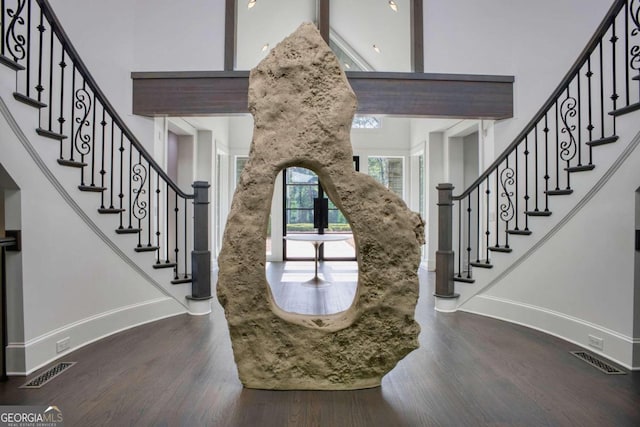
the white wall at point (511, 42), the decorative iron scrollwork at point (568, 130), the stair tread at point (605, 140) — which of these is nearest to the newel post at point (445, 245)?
the decorative iron scrollwork at point (568, 130)

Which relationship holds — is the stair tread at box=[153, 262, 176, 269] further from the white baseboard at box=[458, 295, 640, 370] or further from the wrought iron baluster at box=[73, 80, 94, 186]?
the white baseboard at box=[458, 295, 640, 370]

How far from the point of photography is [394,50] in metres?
6.54

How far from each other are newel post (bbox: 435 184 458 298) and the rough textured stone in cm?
199

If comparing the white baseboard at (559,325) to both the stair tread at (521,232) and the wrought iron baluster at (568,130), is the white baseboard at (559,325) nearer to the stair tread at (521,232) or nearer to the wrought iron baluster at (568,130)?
the stair tread at (521,232)

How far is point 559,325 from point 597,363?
23.9 inches

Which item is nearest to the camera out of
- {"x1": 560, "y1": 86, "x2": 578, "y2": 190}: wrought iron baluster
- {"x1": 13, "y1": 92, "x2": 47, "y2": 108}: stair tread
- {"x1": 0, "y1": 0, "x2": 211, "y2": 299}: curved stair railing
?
{"x1": 13, "y1": 92, "x2": 47, "y2": 108}: stair tread

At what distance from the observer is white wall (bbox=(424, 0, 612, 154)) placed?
4.23m

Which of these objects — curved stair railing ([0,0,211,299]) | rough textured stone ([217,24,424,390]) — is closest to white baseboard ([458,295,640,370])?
rough textured stone ([217,24,424,390])

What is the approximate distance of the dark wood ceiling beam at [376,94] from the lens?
14.7ft

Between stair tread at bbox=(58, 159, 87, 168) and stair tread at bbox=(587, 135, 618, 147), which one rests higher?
stair tread at bbox=(587, 135, 618, 147)

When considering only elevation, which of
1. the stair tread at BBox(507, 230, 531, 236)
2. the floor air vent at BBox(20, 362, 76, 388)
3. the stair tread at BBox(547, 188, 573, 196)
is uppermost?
the stair tread at BBox(547, 188, 573, 196)

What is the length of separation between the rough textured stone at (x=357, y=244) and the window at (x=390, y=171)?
5.66 meters

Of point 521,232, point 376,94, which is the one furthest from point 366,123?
point 521,232

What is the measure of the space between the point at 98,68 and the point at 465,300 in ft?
16.5
